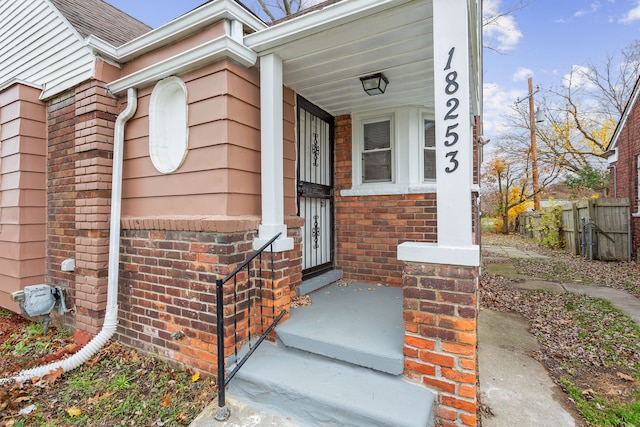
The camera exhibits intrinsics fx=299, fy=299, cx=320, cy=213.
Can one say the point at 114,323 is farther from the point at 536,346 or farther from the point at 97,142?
the point at 536,346

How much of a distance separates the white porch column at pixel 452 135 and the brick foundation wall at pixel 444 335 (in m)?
0.13

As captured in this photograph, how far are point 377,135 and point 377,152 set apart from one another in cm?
24

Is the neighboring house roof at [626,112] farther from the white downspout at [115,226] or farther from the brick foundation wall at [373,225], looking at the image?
the white downspout at [115,226]

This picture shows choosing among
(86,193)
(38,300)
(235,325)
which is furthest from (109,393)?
(86,193)

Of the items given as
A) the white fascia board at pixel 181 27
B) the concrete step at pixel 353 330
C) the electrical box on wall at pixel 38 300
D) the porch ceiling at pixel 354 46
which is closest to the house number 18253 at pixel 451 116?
the porch ceiling at pixel 354 46

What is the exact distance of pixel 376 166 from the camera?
411cm

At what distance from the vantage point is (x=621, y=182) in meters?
8.73

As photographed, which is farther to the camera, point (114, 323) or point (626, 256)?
point (626, 256)

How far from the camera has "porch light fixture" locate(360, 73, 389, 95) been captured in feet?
9.75

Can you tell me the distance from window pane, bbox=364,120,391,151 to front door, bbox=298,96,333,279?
1.66 ft

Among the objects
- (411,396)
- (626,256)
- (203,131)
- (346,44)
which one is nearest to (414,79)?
(346,44)

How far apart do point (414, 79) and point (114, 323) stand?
390cm

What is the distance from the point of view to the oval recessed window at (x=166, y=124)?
9.12 ft

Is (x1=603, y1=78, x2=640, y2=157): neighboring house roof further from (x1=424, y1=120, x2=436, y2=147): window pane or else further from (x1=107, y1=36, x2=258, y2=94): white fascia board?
(x1=107, y1=36, x2=258, y2=94): white fascia board
